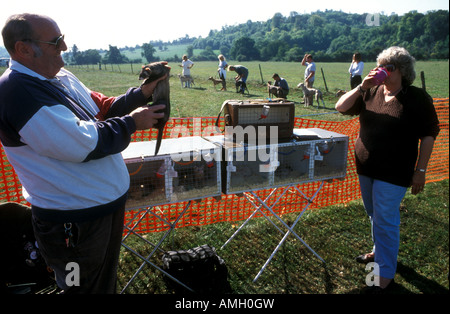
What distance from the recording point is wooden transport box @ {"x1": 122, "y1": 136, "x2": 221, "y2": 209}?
2.88m

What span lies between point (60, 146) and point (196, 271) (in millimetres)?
2099

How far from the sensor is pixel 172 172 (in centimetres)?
290

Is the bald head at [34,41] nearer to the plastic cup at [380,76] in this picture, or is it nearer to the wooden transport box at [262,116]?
the wooden transport box at [262,116]

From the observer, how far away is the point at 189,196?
122 inches

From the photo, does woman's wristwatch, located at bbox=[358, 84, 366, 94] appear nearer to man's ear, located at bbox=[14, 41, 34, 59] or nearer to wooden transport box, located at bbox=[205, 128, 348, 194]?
wooden transport box, located at bbox=[205, 128, 348, 194]

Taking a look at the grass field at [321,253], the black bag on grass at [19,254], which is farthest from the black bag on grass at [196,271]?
the black bag on grass at [19,254]

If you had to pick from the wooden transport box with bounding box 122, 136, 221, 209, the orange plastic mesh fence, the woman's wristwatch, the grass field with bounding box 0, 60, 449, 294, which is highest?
the woman's wristwatch

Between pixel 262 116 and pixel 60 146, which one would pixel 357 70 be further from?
pixel 60 146

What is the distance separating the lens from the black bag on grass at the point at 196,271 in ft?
10.6

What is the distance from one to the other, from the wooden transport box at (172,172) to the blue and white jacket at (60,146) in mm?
808

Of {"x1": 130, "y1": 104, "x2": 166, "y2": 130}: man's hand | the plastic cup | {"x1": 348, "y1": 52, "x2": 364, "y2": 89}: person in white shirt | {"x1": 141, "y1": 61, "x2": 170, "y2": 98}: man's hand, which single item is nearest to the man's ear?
{"x1": 130, "y1": 104, "x2": 166, "y2": 130}: man's hand

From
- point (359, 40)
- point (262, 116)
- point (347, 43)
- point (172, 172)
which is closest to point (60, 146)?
point (172, 172)

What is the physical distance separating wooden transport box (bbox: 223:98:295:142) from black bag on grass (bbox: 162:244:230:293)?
141cm
